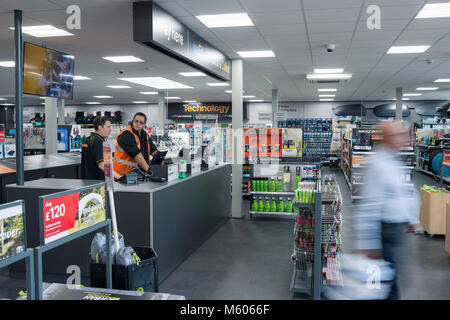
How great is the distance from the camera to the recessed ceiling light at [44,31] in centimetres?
Answer: 597

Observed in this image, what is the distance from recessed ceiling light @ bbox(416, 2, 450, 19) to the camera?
482cm

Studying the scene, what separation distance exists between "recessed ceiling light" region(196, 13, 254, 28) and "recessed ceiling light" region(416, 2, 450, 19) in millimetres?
2226

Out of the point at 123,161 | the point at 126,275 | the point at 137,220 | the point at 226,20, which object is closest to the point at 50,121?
the point at 123,161

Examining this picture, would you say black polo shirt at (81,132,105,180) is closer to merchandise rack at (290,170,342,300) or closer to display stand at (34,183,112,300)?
display stand at (34,183,112,300)

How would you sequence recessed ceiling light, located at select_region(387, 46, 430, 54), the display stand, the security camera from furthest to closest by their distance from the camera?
recessed ceiling light, located at select_region(387, 46, 430, 54) → the security camera → the display stand

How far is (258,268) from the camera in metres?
4.88

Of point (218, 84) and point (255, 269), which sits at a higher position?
point (218, 84)

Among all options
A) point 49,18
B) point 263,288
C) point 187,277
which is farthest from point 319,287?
point 49,18

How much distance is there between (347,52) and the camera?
7605mm

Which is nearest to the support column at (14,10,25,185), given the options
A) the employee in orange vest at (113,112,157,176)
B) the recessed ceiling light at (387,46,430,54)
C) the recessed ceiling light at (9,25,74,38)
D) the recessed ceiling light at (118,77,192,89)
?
the employee in orange vest at (113,112,157,176)

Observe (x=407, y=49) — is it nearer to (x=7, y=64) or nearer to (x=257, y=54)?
(x=257, y=54)

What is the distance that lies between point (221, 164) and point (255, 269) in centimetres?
292
